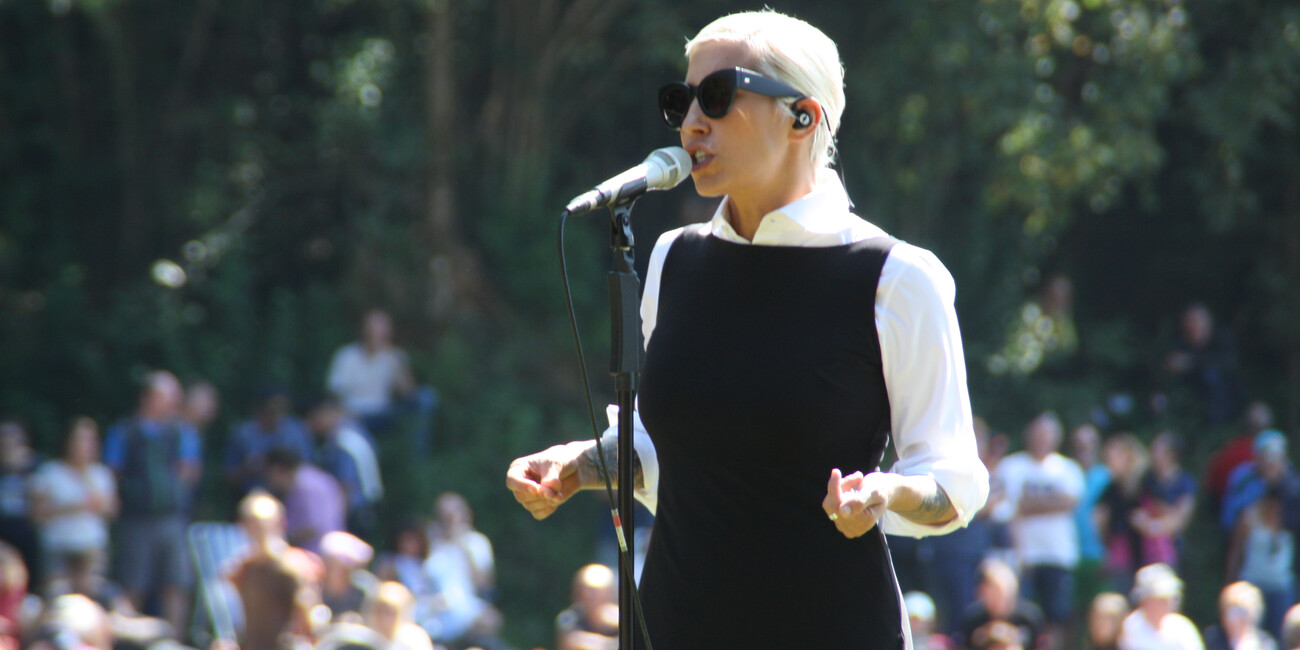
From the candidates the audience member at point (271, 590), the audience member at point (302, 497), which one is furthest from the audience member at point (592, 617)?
the audience member at point (302, 497)

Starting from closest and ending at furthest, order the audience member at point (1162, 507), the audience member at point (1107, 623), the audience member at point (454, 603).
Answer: the audience member at point (1107, 623) < the audience member at point (454, 603) < the audience member at point (1162, 507)

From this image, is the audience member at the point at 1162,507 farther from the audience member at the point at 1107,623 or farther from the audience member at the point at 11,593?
the audience member at the point at 11,593

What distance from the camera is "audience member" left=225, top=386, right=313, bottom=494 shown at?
29.9ft

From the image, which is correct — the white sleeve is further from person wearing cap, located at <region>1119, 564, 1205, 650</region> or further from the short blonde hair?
the short blonde hair

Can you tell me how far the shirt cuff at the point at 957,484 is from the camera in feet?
6.36

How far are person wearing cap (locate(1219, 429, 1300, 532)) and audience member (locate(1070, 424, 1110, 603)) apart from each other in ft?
3.12

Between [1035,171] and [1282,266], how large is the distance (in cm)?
425

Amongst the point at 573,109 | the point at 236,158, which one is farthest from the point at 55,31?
the point at 573,109

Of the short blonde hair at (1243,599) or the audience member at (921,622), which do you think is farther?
the short blonde hair at (1243,599)

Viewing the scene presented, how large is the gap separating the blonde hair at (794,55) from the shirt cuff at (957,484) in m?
0.50

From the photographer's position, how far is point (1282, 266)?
14.0m

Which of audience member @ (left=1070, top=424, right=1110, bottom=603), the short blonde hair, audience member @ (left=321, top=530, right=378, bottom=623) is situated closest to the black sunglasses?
audience member @ (left=321, top=530, right=378, bottom=623)

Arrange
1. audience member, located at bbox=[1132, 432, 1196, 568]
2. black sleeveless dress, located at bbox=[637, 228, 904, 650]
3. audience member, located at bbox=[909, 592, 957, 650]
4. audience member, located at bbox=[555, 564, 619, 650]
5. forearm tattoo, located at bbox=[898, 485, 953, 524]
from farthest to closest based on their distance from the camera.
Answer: audience member, located at bbox=[1132, 432, 1196, 568], audience member, located at bbox=[909, 592, 957, 650], audience member, located at bbox=[555, 564, 619, 650], black sleeveless dress, located at bbox=[637, 228, 904, 650], forearm tattoo, located at bbox=[898, 485, 953, 524]

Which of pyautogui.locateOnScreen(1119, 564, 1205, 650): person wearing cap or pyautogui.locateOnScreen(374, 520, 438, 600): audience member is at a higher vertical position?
pyautogui.locateOnScreen(374, 520, 438, 600): audience member
